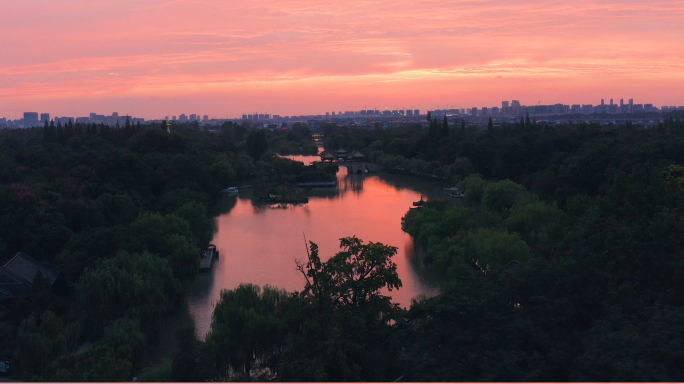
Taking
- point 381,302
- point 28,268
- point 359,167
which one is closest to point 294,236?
point 28,268

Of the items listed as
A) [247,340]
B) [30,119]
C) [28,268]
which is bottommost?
[247,340]

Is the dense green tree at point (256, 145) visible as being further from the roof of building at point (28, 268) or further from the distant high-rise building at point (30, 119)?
the distant high-rise building at point (30, 119)

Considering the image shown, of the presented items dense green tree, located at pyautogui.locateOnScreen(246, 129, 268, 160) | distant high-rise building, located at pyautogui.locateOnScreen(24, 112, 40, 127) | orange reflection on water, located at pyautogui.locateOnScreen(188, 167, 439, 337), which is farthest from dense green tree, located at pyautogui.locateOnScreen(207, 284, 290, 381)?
distant high-rise building, located at pyautogui.locateOnScreen(24, 112, 40, 127)

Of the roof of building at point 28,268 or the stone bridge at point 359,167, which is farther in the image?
the stone bridge at point 359,167

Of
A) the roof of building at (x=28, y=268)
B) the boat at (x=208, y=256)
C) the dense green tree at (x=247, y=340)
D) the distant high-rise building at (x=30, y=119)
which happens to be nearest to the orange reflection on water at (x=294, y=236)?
the boat at (x=208, y=256)

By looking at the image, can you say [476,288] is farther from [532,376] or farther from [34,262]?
[34,262]

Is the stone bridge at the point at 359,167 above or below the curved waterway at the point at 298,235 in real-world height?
above

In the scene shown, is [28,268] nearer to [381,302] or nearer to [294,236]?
[381,302]
